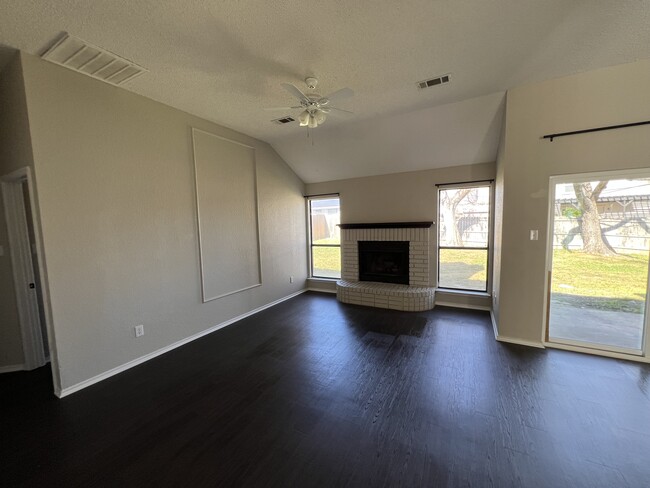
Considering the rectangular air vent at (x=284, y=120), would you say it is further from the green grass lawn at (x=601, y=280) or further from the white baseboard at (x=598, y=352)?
the white baseboard at (x=598, y=352)

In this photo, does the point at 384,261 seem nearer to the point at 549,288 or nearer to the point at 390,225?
A: the point at 390,225

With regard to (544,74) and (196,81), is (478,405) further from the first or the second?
(196,81)

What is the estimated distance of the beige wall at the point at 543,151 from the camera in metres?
2.61

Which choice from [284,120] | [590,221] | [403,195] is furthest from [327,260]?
[590,221]

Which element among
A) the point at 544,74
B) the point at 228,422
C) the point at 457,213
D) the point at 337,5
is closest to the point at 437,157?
the point at 457,213

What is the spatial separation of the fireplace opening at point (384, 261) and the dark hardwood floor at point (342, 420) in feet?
6.59

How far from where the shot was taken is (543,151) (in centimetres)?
295

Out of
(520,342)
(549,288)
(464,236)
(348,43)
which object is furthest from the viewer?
(464,236)

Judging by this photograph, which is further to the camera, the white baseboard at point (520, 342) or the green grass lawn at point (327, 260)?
the green grass lawn at point (327, 260)

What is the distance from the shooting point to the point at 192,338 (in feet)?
11.5

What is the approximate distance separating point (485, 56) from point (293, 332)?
3.81 m

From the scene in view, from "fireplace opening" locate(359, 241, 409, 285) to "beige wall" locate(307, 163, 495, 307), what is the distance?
0.48m

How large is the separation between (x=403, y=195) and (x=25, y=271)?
5422 millimetres

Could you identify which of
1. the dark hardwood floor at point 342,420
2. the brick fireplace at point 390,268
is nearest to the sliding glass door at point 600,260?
the dark hardwood floor at point 342,420
